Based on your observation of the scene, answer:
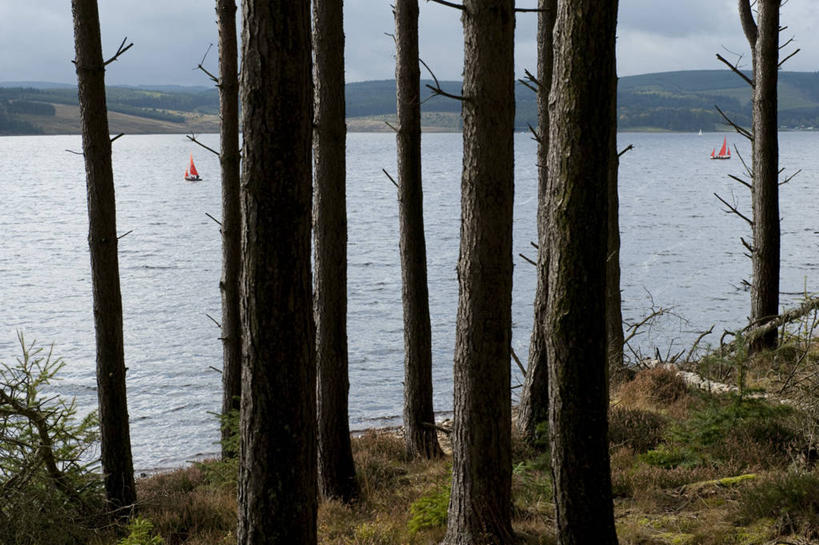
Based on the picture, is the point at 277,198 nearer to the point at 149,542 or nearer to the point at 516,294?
the point at 149,542

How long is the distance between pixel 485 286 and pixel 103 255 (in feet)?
15.2

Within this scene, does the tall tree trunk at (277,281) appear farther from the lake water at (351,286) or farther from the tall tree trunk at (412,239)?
the lake water at (351,286)

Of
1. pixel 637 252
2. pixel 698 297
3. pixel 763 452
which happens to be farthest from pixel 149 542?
pixel 637 252

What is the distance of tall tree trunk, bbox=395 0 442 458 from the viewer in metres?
9.95

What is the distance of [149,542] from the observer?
674 cm

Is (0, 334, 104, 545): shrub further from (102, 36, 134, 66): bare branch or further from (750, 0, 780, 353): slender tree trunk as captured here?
(750, 0, 780, 353): slender tree trunk

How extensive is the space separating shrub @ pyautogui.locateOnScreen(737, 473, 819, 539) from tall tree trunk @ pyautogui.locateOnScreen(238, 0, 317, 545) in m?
3.55

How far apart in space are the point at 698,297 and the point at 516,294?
716 cm

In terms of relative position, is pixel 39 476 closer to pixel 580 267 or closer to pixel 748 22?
pixel 580 267

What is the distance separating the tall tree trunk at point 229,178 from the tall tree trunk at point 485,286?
5645 mm

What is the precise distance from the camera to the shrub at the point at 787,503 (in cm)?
570

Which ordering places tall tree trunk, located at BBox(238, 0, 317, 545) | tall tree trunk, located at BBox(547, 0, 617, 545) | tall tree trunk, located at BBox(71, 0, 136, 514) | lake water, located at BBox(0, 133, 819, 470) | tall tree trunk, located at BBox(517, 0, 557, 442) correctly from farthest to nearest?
1. lake water, located at BBox(0, 133, 819, 470)
2. tall tree trunk, located at BBox(517, 0, 557, 442)
3. tall tree trunk, located at BBox(71, 0, 136, 514)
4. tall tree trunk, located at BBox(547, 0, 617, 545)
5. tall tree trunk, located at BBox(238, 0, 317, 545)

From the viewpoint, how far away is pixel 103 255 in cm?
853

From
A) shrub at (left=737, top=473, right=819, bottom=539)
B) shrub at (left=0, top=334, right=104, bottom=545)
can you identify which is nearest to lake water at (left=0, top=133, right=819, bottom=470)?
shrub at (left=0, top=334, right=104, bottom=545)
